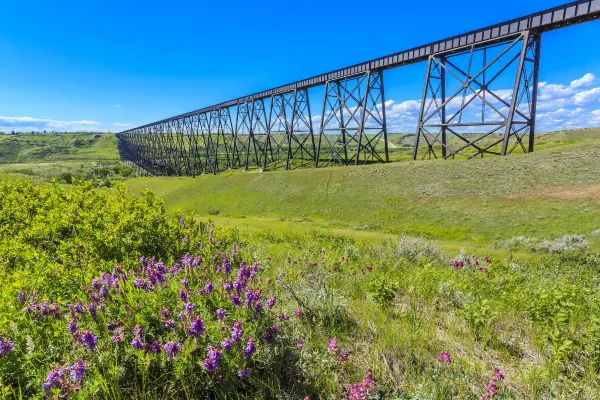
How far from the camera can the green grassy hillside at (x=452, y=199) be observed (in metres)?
14.7

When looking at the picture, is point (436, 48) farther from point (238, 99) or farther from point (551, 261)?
point (238, 99)

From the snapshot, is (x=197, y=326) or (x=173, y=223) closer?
(x=197, y=326)

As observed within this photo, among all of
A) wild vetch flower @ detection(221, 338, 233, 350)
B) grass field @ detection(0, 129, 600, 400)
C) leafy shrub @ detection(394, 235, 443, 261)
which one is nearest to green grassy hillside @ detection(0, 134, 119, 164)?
grass field @ detection(0, 129, 600, 400)

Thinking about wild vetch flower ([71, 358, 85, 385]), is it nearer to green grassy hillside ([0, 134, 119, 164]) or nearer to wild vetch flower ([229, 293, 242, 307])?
wild vetch flower ([229, 293, 242, 307])

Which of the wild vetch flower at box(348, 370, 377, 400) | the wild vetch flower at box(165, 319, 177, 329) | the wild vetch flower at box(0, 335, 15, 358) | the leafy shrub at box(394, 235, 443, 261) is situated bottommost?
the leafy shrub at box(394, 235, 443, 261)

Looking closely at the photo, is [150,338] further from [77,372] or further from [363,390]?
[363,390]

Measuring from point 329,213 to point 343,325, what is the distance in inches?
801

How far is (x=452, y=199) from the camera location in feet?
62.3

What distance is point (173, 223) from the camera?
17.9 feet

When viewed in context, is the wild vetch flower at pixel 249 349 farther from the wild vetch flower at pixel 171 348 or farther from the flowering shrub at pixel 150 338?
the wild vetch flower at pixel 171 348

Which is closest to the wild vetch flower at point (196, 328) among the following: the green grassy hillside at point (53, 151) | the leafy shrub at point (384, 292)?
the leafy shrub at point (384, 292)

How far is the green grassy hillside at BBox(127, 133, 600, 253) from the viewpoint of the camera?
14703 mm

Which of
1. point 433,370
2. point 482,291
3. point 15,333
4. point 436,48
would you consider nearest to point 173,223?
point 15,333

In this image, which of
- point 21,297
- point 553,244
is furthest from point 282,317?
point 553,244
